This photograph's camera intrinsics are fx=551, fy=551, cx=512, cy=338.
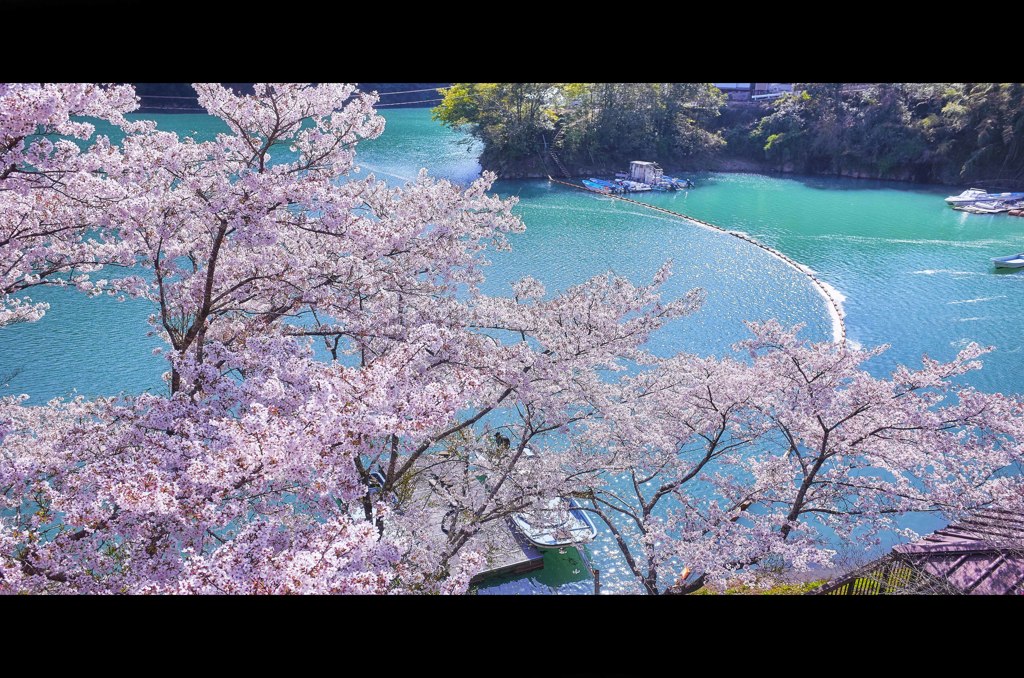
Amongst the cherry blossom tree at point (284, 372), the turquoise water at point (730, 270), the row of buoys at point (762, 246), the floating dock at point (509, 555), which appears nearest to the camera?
the cherry blossom tree at point (284, 372)

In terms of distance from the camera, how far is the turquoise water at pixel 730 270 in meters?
4.63

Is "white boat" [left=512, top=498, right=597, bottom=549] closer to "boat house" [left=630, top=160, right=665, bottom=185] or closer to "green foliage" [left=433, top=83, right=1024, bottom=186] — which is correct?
"green foliage" [left=433, top=83, right=1024, bottom=186]

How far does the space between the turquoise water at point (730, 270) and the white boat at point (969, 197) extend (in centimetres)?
22

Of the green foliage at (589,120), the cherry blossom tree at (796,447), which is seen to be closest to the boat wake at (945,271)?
the green foliage at (589,120)

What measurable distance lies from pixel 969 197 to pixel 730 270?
158 inches

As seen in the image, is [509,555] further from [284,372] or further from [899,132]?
[899,132]

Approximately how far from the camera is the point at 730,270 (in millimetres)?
7410

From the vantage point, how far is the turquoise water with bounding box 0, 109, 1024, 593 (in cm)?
463

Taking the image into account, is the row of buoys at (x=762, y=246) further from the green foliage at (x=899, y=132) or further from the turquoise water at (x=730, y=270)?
the green foliage at (x=899, y=132)

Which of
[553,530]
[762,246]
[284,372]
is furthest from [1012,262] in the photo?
[284,372]

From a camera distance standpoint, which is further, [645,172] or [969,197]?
[645,172]

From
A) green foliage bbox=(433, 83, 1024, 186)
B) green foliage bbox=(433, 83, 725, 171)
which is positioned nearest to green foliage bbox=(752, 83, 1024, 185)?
green foliage bbox=(433, 83, 1024, 186)

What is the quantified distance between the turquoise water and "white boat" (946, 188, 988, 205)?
0.72 ft
